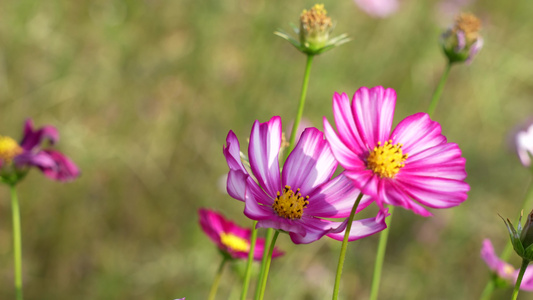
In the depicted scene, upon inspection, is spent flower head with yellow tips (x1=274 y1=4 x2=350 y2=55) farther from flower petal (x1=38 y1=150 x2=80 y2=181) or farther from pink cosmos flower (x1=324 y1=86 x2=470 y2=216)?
flower petal (x1=38 y1=150 x2=80 y2=181)

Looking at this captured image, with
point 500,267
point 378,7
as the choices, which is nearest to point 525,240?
point 500,267

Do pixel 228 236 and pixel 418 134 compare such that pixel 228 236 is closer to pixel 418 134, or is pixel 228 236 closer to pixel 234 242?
pixel 234 242

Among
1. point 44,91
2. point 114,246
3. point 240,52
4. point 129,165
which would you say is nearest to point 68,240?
point 114,246

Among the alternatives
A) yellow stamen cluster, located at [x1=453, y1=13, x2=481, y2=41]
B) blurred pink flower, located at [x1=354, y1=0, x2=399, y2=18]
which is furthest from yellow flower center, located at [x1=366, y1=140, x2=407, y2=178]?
blurred pink flower, located at [x1=354, y1=0, x2=399, y2=18]

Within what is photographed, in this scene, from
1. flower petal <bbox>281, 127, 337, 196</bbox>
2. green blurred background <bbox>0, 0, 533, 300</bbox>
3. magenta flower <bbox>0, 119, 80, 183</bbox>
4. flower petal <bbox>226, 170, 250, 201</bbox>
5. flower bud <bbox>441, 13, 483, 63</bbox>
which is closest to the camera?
flower petal <bbox>226, 170, 250, 201</bbox>

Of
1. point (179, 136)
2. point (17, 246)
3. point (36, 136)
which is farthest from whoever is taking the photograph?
point (179, 136)

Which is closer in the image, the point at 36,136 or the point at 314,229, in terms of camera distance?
the point at 314,229

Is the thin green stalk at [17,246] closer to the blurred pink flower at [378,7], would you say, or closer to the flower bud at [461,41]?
the flower bud at [461,41]
